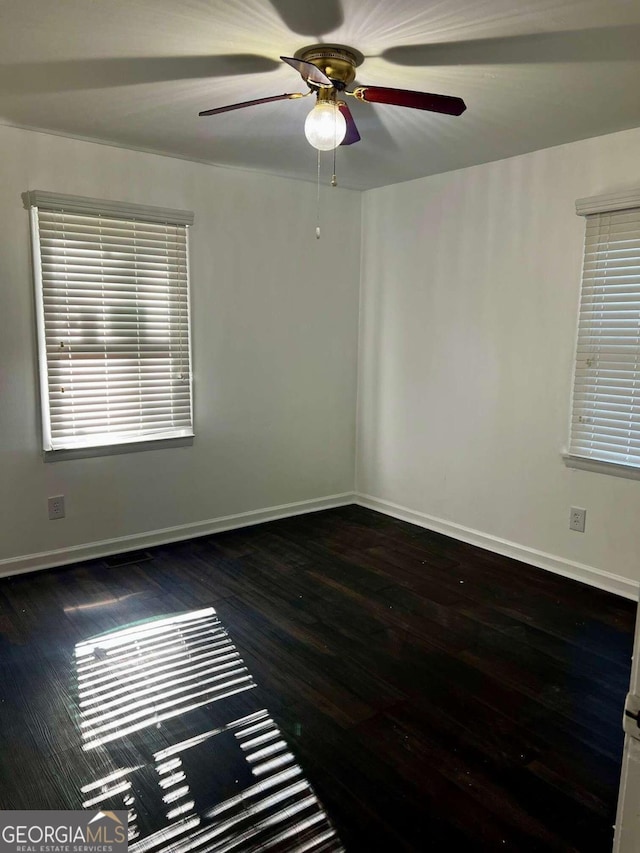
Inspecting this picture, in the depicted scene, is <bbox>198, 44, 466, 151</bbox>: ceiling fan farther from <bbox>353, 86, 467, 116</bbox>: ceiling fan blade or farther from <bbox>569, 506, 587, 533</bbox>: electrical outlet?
<bbox>569, 506, 587, 533</bbox>: electrical outlet

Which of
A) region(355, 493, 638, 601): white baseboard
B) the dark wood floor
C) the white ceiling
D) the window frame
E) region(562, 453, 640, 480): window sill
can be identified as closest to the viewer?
the dark wood floor

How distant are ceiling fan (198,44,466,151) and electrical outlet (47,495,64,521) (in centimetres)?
228

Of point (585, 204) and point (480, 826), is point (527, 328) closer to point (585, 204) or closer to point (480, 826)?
point (585, 204)

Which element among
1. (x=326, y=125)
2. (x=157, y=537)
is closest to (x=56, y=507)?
(x=157, y=537)

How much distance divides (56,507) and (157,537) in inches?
26.3

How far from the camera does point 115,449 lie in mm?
3602

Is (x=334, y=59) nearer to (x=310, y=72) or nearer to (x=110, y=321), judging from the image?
(x=310, y=72)

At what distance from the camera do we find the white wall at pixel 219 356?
3.26 metres

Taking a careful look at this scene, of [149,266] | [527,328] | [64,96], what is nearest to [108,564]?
[149,266]

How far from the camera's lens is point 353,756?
199 centimetres

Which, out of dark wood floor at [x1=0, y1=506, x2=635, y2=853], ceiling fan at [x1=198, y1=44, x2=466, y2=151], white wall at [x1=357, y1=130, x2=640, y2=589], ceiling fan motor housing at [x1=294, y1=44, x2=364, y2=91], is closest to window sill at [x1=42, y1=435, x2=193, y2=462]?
dark wood floor at [x1=0, y1=506, x2=635, y2=853]

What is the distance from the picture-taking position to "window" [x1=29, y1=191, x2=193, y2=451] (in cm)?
330

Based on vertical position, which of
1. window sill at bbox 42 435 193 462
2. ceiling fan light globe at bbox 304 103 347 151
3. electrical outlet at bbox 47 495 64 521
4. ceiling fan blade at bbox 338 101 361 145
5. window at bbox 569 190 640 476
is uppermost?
ceiling fan blade at bbox 338 101 361 145

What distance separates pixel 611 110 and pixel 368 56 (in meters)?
1.25
